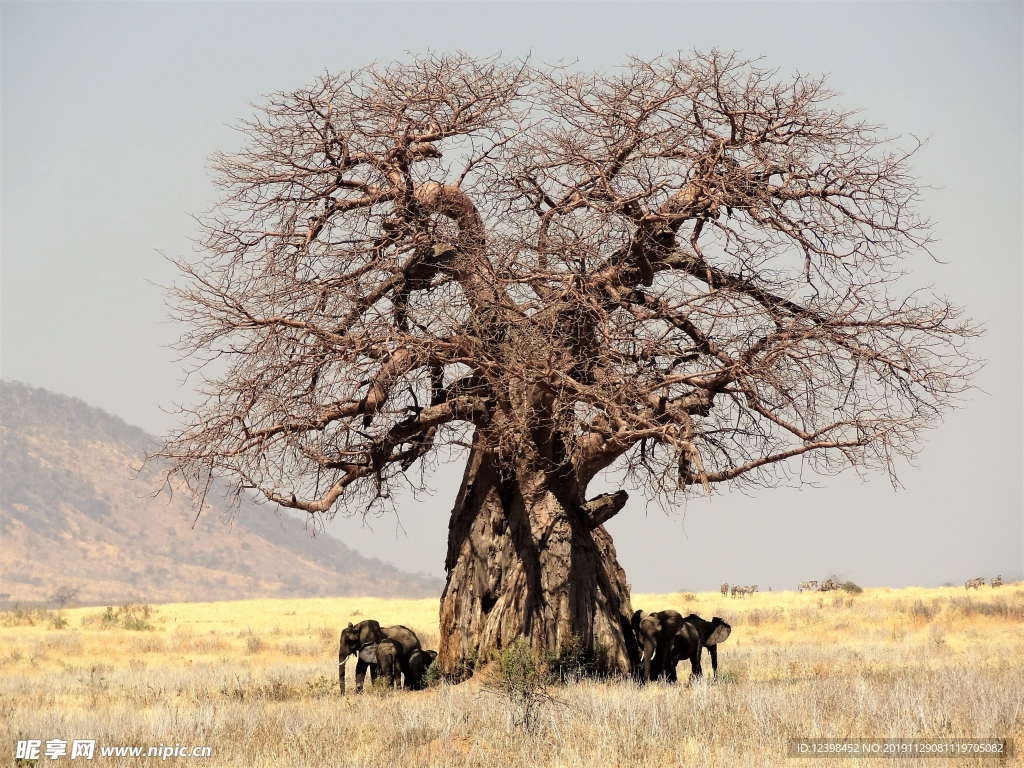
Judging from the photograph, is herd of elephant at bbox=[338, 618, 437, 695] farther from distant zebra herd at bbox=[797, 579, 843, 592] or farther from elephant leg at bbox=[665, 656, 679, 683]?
distant zebra herd at bbox=[797, 579, 843, 592]

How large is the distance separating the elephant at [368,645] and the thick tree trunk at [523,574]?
524 millimetres

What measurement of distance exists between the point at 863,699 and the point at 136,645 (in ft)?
63.9

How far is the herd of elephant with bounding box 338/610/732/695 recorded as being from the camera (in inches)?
663

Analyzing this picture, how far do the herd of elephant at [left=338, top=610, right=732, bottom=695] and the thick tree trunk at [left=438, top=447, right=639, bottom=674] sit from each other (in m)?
0.31

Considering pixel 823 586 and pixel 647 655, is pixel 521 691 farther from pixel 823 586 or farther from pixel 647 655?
pixel 823 586

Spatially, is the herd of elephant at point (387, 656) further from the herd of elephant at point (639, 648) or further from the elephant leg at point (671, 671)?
the elephant leg at point (671, 671)

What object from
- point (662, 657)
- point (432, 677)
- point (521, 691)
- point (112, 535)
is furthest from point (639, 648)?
point (112, 535)

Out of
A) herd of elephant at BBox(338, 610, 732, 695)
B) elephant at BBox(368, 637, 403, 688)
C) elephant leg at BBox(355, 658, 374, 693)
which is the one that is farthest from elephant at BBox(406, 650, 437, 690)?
elephant leg at BBox(355, 658, 374, 693)

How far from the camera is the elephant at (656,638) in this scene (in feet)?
56.0

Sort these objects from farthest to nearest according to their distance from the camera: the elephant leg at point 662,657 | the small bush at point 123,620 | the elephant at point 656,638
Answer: the small bush at point 123,620 → the elephant leg at point 662,657 → the elephant at point 656,638

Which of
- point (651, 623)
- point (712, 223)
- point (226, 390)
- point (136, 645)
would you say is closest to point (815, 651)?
point (651, 623)

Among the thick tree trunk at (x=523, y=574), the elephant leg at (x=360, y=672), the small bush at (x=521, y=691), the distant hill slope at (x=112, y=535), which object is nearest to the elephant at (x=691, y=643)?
the thick tree trunk at (x=523, y=574)

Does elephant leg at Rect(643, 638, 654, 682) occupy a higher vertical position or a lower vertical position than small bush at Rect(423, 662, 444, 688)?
higher

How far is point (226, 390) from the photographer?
51.1ft
